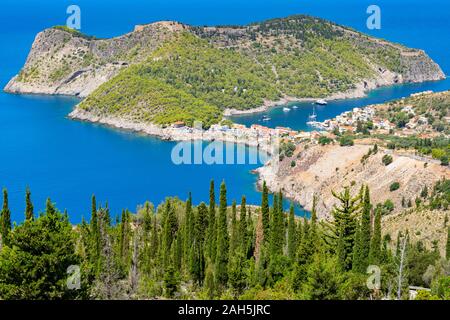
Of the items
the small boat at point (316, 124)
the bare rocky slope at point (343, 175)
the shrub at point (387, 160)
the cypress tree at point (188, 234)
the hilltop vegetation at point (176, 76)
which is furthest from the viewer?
the hilltop vegetation at point (176, 76)

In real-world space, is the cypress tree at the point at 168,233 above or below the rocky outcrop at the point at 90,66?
below

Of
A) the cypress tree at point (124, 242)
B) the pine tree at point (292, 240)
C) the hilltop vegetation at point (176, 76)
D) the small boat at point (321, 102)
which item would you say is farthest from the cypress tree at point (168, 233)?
the small boat at point (321, 102)

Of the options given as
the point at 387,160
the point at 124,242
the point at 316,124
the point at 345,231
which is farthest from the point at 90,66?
the point at 345,231

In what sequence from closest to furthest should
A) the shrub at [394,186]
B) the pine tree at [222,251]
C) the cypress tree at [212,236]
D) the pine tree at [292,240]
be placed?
the pine tree at [222,251] < the pine tree at [292,240] < the cypress tree at [212,236] < the shrub at [394,186]

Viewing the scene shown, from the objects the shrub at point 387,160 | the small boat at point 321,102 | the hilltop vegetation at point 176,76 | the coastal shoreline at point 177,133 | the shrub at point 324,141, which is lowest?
the shrub at point 387,160

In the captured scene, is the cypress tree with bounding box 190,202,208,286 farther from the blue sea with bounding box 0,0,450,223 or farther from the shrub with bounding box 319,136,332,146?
the shrub with bounding box 319,136,332,146

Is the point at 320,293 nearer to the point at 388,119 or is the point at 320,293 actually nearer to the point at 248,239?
the point at 248,239

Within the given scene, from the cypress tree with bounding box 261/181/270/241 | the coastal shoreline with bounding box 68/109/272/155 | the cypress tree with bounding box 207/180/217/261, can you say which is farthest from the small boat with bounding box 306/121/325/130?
the cypress tree with bounding box 207/180/217/261

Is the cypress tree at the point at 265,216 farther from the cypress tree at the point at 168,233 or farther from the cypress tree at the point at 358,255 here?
the cypress tree at the point at 358,255
